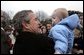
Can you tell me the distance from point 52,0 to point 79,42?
6.35 feet

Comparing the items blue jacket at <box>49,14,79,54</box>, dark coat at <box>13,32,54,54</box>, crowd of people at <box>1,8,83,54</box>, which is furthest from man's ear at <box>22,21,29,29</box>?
blue jacket at <box>49,14,79,54</box>

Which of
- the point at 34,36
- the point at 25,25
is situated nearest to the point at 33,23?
the point at 25,25

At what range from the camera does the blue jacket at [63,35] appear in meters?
2.29

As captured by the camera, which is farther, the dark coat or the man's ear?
the man's ear

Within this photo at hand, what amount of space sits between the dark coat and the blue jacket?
0.37ft

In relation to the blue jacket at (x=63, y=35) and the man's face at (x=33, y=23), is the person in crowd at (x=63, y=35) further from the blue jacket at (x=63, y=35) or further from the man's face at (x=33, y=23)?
the man's face at (x=33, y=23)

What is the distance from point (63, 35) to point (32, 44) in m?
0.37

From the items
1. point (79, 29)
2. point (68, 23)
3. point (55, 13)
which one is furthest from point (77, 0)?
point (68, 23)

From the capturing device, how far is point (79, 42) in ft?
10.2

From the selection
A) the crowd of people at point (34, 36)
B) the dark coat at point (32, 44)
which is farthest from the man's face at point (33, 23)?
the dark coat at point (32, 44)

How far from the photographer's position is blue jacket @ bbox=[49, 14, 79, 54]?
2.29m

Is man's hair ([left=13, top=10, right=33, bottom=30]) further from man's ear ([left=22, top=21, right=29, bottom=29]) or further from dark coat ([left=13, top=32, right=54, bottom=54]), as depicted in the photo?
dark coat ([left=13, top=32, right=54, bottom=54])

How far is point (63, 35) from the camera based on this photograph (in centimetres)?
239

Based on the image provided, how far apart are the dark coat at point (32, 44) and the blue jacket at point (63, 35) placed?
0.37 ft
